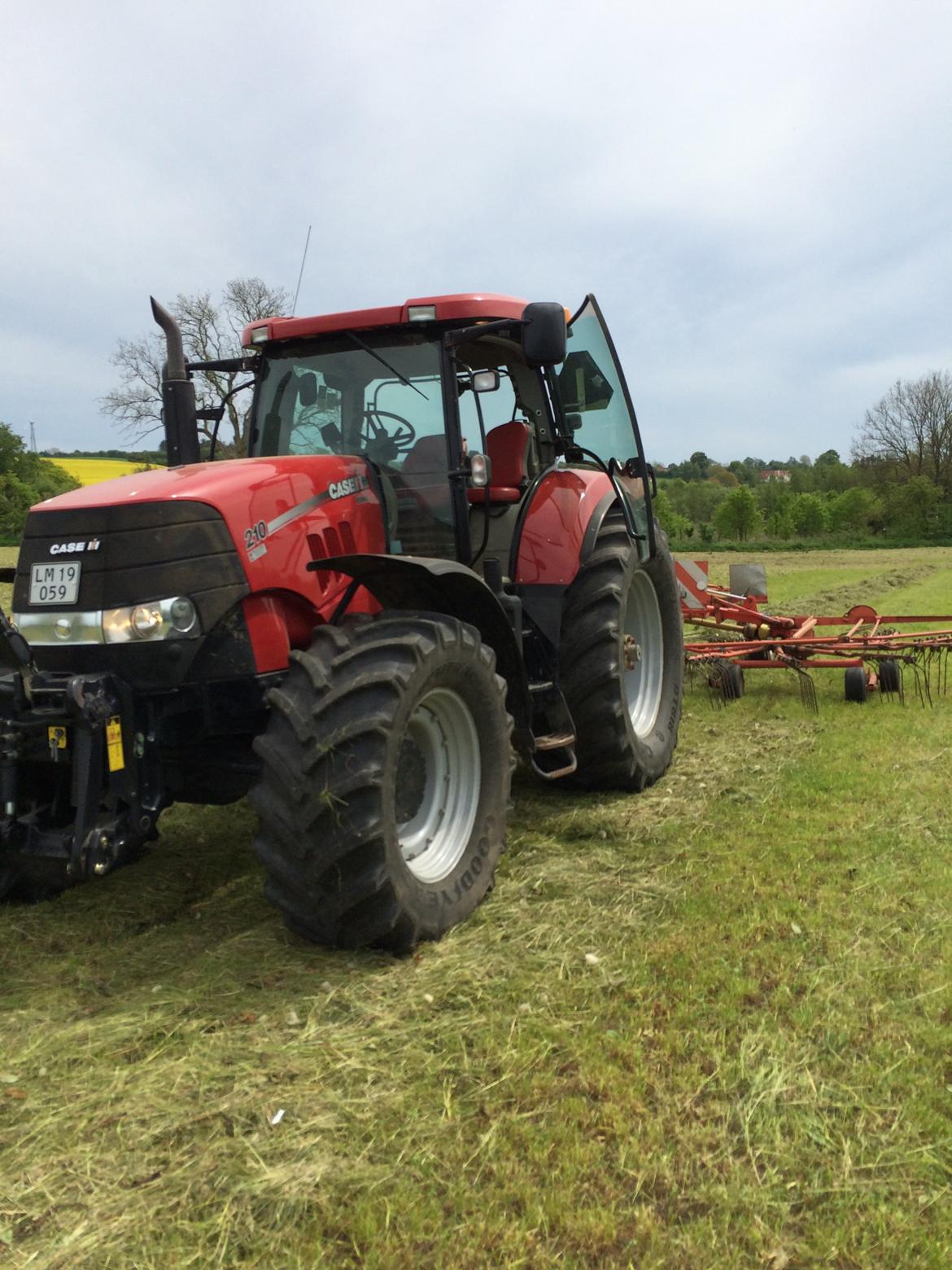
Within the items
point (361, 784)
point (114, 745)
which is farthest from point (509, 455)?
point (114, 745)

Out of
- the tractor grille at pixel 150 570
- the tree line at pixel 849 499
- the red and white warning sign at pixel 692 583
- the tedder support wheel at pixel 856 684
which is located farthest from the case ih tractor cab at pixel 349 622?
the tree line at pixel 849 499

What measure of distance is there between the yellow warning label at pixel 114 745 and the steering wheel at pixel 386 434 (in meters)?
1.75

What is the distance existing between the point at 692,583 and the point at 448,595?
5.65 meters

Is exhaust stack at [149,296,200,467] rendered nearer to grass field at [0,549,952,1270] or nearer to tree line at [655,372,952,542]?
grass field at [0,549,952,1270]

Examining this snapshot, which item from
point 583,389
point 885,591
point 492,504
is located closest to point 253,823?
point 492,504

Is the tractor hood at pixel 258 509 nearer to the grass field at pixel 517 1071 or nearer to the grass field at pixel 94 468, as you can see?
the grass field at pixel 517 1071

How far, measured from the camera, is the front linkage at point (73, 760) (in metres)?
3.14

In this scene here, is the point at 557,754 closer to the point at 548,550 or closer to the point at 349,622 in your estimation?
→ the point at 548,550

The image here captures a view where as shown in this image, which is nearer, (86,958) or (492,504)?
(86,958)

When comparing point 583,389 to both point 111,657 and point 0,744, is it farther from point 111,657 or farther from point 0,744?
point 0,744

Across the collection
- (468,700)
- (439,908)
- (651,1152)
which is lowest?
(651,1152)

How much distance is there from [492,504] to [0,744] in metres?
2.44

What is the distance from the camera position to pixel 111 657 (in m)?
3.34

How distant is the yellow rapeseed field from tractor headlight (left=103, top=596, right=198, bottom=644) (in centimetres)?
3531
